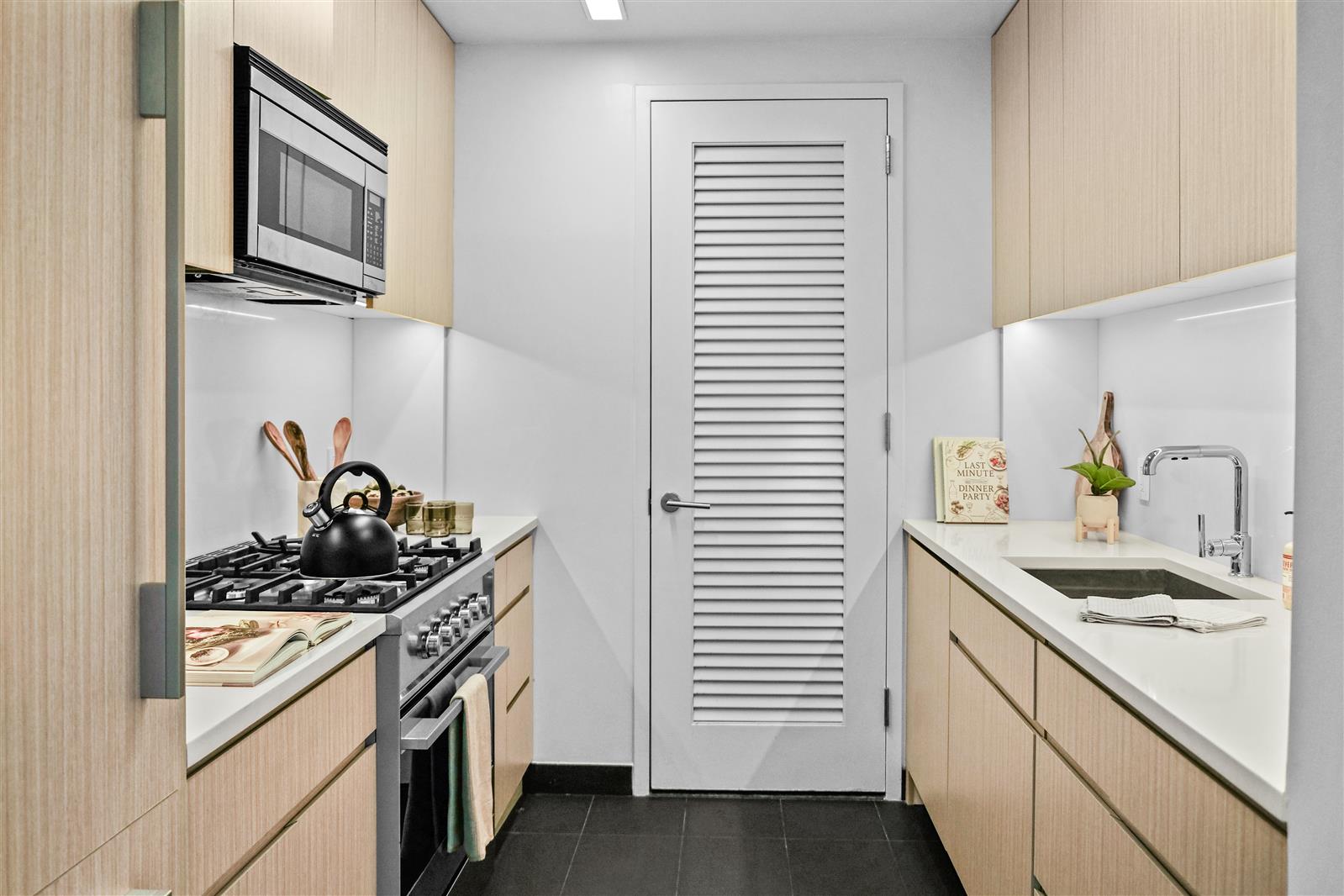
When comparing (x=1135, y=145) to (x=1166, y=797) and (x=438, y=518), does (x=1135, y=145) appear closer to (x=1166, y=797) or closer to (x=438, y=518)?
(x=1166, y=797)

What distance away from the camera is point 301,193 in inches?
78.2

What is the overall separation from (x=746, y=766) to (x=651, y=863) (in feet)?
1.85

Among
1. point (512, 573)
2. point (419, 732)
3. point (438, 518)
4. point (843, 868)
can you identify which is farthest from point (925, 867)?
point (438, 518)

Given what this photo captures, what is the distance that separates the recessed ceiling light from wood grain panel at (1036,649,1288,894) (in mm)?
2047

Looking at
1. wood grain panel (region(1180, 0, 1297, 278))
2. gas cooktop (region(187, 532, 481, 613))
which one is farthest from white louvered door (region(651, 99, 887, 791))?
wood grain panel (region(1180, 0, 1297, 278))

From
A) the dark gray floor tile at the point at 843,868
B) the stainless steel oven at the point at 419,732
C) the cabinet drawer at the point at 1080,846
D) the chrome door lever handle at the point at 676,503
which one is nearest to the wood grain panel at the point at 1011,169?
the chrome door lever handle at the point at 676,503

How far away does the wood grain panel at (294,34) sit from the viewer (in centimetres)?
182

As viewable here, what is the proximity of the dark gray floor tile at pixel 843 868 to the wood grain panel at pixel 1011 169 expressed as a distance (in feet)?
5.26

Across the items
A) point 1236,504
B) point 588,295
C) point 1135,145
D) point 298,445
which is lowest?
point 1236,504

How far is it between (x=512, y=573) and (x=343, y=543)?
2.91ft

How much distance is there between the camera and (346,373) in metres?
3.17

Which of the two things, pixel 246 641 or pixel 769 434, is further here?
pixel 769 434

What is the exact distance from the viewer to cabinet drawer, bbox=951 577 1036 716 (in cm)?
185

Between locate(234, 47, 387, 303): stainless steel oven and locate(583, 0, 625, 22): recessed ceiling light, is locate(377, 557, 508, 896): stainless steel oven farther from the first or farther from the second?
locate(583, 0, 625, 22): recessed ceiling light
